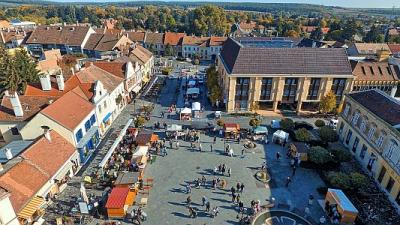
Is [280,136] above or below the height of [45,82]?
below

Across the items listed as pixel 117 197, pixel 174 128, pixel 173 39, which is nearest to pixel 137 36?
pixel 173 39

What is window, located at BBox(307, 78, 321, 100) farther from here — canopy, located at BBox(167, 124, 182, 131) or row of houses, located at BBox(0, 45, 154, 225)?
row of houses, located at BBox(0, 45, 154, 225)

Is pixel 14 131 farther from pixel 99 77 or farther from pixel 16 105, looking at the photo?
pixel 99 77

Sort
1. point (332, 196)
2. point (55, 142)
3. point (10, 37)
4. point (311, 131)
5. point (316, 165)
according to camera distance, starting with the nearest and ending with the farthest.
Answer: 1. point (332, 196)
2. point (55, 142)
3. point (316, 165)
4. point (311, 131)
5. point (10, 37)

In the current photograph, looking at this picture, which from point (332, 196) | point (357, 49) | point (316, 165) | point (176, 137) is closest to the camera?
point (332, 196)

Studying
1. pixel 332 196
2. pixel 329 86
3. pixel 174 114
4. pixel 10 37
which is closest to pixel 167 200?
pixel 332 196

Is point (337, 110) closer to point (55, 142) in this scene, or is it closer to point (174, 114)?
point (174, 114)
